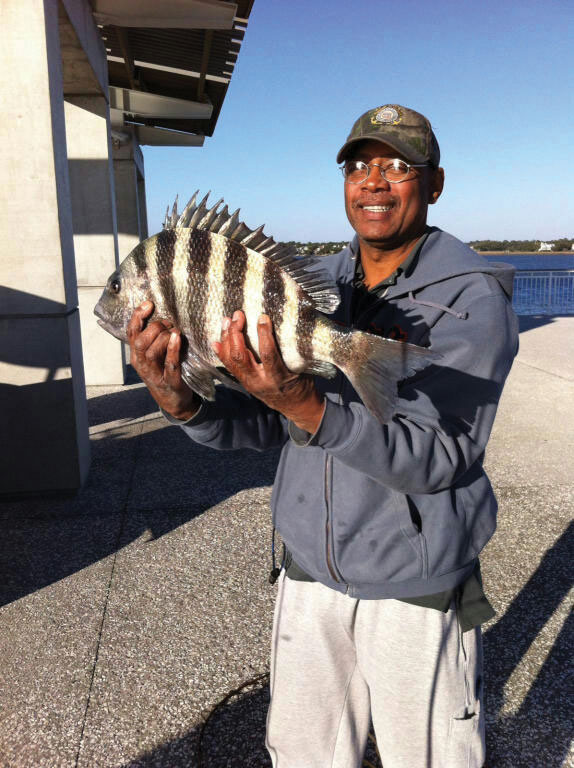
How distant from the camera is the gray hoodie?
1.57m

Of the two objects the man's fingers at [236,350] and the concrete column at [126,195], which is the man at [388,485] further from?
the concrete column at [126,195]

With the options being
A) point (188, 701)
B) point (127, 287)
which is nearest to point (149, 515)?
point (188, 701)

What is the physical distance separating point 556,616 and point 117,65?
462 inches

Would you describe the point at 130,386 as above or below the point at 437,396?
below

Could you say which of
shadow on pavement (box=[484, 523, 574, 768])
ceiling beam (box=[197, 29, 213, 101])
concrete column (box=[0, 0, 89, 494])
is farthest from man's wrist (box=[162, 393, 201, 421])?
ceiling beam (box=[197, 29, 213, 101])

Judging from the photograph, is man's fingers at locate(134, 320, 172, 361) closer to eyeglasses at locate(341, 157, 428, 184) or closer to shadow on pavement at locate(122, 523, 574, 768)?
eyeglasses at locate(341, 157, 428, 184)

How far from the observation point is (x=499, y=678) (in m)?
3.15

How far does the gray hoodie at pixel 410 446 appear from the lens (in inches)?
61.9

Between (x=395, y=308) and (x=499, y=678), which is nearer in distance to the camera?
(x=395, y=308)

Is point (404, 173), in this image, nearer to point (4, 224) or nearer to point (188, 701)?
point (188, 701)

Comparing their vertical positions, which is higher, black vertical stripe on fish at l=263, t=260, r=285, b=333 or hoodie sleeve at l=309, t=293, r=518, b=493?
black vertical stripe on fish at l=263, t=260, r=285, b=333

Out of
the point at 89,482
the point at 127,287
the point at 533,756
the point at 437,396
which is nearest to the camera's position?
the point at 437,396

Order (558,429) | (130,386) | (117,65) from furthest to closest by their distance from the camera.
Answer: (117,65) < (130,386) < (558,429)

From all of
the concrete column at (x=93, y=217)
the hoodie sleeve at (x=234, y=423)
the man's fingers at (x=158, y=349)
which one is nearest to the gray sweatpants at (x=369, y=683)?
the hoodie sleeve at (x=234, y=423)
